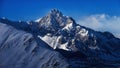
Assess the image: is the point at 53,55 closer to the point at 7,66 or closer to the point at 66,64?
the point at 66,64

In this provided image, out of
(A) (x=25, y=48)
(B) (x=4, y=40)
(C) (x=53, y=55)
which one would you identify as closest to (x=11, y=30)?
(B) (x=4, y=40)

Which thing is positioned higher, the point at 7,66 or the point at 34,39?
the point at 34,39

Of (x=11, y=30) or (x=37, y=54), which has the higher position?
(x=11, y=30)

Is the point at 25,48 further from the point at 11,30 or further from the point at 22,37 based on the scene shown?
the point at 11,30

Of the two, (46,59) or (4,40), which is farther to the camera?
(4,40)

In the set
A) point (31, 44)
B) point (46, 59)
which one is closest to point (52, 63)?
point (46, 59)

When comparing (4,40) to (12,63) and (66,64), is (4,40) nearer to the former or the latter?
(12,63)

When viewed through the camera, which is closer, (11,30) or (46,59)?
(46,59)

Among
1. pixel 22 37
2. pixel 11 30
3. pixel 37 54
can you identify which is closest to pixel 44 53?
pixel 37 54
